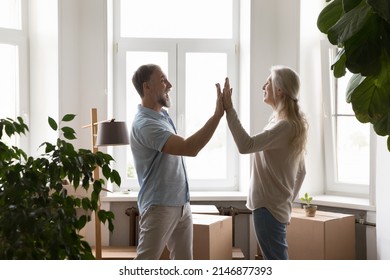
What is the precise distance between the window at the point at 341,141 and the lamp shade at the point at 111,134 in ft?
6.34

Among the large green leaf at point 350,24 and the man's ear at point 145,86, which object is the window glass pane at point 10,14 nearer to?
the man's ear at point 145,86

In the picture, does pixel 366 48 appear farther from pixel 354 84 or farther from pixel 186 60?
pixel 186 60

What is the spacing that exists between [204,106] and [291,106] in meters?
2.27

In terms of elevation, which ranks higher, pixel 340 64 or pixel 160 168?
pixel 340 64

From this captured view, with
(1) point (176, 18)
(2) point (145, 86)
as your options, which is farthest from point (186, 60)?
(2) point (145, 86)

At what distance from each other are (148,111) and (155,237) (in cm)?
60

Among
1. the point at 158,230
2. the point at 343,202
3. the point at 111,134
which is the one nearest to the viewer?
the point at 158,230

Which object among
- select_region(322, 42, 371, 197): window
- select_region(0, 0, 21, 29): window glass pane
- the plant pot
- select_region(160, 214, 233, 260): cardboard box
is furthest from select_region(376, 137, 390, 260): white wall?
select_region(0, 0, 21, 29): window glass pane

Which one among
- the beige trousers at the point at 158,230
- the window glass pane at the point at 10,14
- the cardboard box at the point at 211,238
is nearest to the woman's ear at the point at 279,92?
the beige trousers at the point at 158,230

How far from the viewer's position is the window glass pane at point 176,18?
4.83 metres

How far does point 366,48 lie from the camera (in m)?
1.06

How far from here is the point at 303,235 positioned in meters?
3.89
